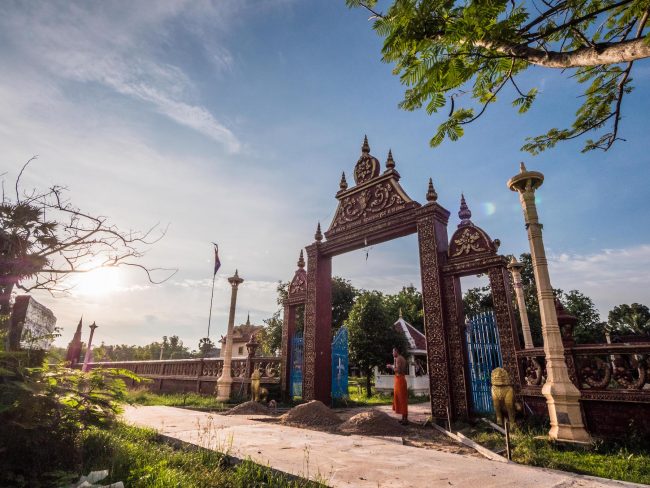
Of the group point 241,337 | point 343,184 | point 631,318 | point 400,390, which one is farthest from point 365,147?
point 631,318

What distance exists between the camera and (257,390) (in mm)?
12227

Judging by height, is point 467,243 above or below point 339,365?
above

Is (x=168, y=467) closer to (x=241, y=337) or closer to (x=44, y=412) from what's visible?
(x=44, y=412)

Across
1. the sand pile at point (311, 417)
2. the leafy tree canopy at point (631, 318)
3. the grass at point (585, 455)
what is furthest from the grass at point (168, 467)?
the leafy tree canopy at point (631, 318)

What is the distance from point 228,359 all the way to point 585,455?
11.4 metres

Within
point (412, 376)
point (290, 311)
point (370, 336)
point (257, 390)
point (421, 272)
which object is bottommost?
point (257, 390)

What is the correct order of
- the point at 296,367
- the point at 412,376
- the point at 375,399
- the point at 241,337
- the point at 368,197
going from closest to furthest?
1. the point at 368,197
2. the point at 296,367
3. the point at 375,399
4. the point at 412,376
5. the point at 241,337

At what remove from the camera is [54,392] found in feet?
11.5

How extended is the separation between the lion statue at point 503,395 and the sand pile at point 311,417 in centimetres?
335

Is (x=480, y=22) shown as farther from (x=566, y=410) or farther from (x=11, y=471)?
(x=566, y=410)

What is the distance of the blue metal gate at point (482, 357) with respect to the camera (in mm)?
7961

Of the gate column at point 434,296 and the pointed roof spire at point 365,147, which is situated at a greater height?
Answer: the pointed roof spire at point 365,147

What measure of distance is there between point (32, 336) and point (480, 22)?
212 inches

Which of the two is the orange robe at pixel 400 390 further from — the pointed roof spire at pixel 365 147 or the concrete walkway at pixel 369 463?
the pointed roof spire at pixel 365 147
